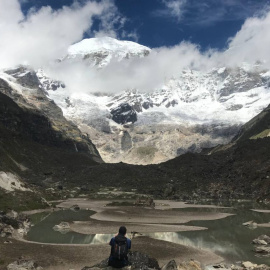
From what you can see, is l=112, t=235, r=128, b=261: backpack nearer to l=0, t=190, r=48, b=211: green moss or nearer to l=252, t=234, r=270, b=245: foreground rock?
l=252, t=234, r=270, b=245: foreground rock

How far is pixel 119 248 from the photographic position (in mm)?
25719

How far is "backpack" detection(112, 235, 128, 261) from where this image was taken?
25.7 metres

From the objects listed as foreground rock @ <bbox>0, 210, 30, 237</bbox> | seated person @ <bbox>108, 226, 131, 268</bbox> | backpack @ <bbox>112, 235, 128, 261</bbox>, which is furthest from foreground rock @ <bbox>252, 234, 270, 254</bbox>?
foreground rock @ <bbox>0, 210, 30, 237</bbox>

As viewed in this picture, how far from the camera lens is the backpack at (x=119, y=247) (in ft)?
84.2

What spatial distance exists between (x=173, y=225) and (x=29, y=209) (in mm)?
38689

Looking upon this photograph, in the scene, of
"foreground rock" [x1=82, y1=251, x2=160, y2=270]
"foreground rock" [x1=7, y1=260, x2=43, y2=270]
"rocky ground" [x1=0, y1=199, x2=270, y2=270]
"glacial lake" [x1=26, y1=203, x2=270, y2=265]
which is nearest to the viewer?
"foreground rock" [x1=82, y1=251, x2=160, y2=270]

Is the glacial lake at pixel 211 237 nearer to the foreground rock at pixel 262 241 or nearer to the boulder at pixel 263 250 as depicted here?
the boulder at pixel 263 250

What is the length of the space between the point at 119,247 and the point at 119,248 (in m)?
0.07


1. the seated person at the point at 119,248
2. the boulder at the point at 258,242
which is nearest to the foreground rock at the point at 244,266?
the boulder at the point at 258,242

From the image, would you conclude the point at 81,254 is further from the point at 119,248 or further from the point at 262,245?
the point at 262,245

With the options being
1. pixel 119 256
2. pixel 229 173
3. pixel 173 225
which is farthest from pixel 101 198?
pixel 119 256

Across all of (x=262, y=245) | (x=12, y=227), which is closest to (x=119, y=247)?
(x=262, y=245)

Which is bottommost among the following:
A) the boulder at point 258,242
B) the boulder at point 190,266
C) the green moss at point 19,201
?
the boulder at point 190,266

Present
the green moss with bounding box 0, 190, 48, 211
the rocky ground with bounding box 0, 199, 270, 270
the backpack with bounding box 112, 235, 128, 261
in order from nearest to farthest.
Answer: the backpack with bounding box 112, 235, 128, 261 → the rocky ground with bounding box 0, 199, 270, 270 → the green moss with bounding box 0, 190, 48, 211
